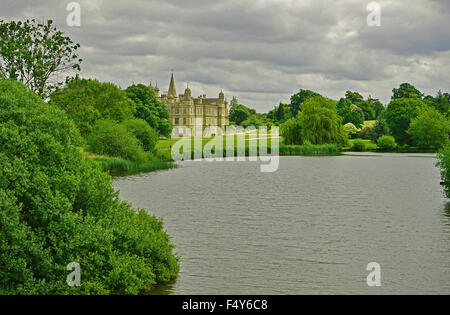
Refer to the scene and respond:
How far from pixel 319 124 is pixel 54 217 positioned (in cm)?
7231

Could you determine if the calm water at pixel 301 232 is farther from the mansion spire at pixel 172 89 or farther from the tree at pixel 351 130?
the mansion spire at pixel 172 89

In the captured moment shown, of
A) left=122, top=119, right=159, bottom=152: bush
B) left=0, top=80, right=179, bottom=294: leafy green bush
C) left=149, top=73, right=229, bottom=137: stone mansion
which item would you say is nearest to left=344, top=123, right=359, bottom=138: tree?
left=149, top=73, right=229, bottom=137: stone mansion

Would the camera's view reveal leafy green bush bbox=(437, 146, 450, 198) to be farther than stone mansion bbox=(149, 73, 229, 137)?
No

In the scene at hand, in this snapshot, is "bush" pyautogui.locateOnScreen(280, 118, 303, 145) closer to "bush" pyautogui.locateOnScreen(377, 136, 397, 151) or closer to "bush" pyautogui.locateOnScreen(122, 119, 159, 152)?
"bush" pyautogui.locateOnScreen(377, 136, 397, 151)

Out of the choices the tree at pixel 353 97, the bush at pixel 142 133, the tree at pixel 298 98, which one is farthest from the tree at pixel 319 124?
the tree at pixel 353 97

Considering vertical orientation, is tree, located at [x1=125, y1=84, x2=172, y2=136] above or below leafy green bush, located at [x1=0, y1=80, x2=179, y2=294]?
above

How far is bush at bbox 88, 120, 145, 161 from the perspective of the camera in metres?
51.9

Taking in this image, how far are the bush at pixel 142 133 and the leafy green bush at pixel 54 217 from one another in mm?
43288

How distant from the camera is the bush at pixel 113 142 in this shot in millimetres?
51938

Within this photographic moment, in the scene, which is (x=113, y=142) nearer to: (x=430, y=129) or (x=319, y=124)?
(x=319, y=124)

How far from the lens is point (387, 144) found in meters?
92.3

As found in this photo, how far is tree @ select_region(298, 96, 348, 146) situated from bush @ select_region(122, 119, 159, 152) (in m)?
30.4
